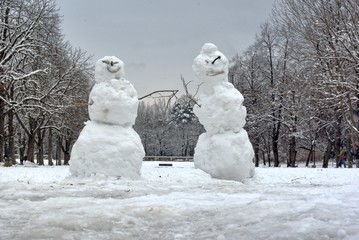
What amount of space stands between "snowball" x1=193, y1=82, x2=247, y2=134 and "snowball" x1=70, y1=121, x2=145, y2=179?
9.57ft

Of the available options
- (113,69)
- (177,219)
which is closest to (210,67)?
(113,69)

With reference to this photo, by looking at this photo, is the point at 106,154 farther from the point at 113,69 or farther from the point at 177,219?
the point at 177,219

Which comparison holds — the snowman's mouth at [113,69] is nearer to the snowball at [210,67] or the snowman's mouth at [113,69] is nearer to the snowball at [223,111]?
the snowball at [210,67]

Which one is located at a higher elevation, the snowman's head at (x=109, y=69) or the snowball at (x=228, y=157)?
the snowman's head at (x=109, y=69)

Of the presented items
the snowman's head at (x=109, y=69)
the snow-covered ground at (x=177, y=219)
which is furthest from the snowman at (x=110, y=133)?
the snow-covered ground at (x=177, y=219)

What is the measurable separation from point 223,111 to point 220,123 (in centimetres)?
39

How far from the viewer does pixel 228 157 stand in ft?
39.9

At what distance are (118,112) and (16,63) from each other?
1319cm

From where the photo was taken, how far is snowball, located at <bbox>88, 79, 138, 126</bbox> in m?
10.8

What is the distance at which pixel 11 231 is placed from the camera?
3.80 meters

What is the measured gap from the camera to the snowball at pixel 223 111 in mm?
12594

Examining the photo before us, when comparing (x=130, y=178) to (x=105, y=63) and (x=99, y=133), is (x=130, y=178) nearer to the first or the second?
(x=99, y=133)

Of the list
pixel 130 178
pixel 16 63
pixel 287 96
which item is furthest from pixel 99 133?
pixel 287 96

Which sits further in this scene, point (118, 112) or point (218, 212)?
point (118, 112)
